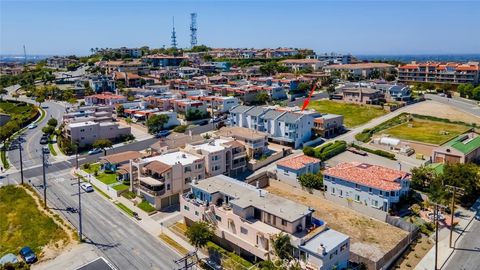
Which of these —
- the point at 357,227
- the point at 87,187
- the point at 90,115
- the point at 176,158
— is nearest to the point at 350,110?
the point at 176,158

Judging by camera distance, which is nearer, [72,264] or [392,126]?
[72,264]

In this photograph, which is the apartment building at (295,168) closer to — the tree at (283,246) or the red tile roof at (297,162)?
the red tile roof at (297,162)

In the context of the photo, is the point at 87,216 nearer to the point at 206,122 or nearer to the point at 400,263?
the point at 400,263

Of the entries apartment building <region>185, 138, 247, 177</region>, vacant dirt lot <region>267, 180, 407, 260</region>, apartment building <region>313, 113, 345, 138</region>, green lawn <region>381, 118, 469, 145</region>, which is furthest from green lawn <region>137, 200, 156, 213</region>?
green lawn <region>381, 118, 469, 145</region>

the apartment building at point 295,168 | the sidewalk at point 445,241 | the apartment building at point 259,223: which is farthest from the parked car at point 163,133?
the sidewalk at point 445,241

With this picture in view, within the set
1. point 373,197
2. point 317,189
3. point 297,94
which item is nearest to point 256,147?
point 317,189

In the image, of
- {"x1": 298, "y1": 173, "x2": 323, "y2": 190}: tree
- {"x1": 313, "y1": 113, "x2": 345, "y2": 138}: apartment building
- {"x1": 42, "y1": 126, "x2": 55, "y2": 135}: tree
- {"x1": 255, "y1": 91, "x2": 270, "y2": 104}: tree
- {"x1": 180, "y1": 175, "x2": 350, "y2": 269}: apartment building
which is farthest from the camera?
{"x1": 255, "y1": 91, "x2": 270, "y2": 104}: tree

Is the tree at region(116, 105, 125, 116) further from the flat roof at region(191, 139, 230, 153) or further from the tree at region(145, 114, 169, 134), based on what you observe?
the flat roof at region(191, 139, 230, 153)
